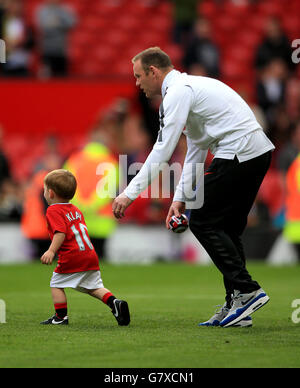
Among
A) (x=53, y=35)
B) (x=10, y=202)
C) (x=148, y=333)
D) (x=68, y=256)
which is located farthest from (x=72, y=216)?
(x=53, y=35)

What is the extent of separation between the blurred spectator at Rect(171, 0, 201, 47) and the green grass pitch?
417 inches

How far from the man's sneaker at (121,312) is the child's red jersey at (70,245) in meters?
0.35

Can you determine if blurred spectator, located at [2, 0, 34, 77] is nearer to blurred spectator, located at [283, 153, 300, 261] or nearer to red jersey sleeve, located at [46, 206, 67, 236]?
blurred spectator, located at [283, 153, 300, 261]

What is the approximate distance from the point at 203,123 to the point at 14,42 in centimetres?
1181

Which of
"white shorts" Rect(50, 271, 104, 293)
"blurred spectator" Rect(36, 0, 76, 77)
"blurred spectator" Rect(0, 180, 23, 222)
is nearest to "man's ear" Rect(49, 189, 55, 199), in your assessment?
"white shorts" Rect(50, 271, 104, 293)

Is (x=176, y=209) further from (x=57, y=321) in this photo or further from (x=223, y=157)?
(x=57, y=321)

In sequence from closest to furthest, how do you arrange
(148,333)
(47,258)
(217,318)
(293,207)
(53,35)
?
(148,333), (47,258), (217,318), (293,207), (53,35)

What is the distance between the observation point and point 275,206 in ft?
60.0

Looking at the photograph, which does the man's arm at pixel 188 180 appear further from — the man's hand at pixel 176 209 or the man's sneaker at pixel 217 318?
the man's sneaker at pixel 217 318

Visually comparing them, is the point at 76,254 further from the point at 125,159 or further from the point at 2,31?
the point at 2,31

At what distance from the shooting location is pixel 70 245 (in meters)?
7.20

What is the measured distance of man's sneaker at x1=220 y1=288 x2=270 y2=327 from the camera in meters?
7.04

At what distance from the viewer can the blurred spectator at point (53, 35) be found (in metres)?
18.9
